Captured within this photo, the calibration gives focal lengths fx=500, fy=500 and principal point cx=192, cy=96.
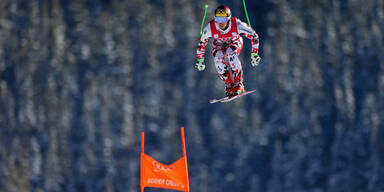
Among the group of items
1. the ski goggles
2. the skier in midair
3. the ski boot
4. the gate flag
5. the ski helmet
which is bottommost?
the gate flag

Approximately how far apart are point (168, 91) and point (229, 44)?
12.9 ft

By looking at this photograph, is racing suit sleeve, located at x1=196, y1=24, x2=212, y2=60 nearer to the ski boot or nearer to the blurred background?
the ski boot

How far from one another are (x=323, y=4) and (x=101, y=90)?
3.42 metres

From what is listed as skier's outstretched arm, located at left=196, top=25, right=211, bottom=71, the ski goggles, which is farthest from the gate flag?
the ski goggles

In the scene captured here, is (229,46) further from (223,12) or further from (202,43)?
(223,12)

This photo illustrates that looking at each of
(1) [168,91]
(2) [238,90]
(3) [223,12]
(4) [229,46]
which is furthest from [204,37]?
(1) [168,91]

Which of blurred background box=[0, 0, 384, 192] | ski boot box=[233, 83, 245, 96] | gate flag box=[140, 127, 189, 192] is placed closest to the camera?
ski boot box=[233, 83, 245, 96]

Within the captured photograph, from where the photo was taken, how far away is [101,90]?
713cm

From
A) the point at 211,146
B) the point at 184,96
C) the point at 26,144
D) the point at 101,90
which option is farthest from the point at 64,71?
the point at 211,146

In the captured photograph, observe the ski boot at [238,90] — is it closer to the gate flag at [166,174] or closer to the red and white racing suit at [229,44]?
the red and white racing suit at [229,44]

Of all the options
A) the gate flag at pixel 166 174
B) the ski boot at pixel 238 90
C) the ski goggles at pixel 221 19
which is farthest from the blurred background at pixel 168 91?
the ski goggles at pixel 221 19

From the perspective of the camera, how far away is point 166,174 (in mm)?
4973

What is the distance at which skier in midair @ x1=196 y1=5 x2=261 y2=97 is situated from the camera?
3.17m

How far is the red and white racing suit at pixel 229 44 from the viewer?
318 cm
